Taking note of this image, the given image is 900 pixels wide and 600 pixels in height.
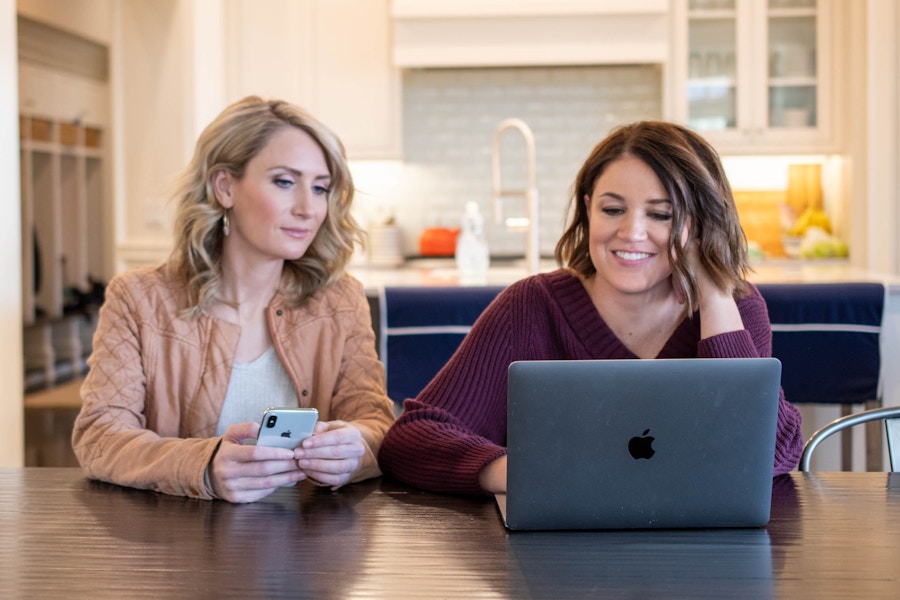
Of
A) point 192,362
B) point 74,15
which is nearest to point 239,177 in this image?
point 192,362

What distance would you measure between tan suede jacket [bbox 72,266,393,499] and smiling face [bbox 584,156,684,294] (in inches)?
21.2

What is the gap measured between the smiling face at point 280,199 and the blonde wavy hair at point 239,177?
22 millimetres

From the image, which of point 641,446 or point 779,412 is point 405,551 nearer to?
point 641,446

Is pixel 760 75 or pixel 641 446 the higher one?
pixel 760 75

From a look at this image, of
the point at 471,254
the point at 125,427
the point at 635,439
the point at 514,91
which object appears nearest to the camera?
the point at 635,439

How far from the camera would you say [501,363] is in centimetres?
206

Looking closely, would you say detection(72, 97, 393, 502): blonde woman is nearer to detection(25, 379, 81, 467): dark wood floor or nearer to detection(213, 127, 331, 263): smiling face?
detection(213, 127, 331, 263): smiling face

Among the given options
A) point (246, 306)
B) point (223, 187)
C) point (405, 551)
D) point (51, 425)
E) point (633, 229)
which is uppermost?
point (223, 187)

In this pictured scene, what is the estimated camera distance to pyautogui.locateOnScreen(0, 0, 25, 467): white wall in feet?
11.3

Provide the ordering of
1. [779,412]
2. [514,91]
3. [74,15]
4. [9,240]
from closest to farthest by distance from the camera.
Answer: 1. [779,412]
2. [9,240]
3. [514,91]
4. [74,15]

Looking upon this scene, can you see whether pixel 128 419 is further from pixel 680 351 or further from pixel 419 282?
pixel 419 282

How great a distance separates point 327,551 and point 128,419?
809mm

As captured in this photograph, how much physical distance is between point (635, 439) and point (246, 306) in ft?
3.60


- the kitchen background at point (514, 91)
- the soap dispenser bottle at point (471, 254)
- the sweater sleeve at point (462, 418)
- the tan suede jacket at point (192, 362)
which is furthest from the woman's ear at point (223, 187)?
the kitchen background at point (514, 91)
